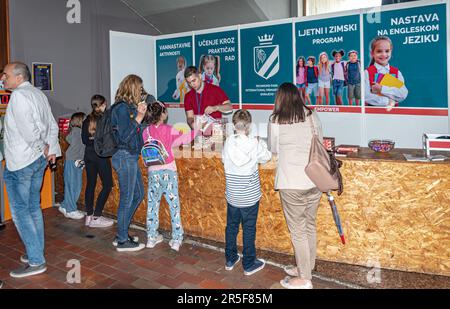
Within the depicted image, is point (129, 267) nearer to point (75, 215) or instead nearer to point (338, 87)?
point (75, 215)

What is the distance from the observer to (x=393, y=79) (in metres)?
5.17

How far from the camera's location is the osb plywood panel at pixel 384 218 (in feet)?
10.2

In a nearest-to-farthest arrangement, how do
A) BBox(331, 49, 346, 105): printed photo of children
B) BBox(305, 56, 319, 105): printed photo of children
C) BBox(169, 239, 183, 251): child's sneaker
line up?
1. BBox(169, 239, 183, 251): child's sneaker
2. BBox(331, 49, 346, 105): printed photo of children
3. BBox(305, 56, 319, 105): printed photo of children

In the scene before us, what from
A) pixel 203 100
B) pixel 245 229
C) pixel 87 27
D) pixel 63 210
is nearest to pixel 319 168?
pixel 245 229

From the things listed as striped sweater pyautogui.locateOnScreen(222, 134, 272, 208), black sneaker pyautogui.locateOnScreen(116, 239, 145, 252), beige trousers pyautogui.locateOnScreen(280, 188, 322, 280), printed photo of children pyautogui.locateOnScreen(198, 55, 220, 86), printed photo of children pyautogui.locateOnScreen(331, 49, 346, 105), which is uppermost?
printed photo of children pyautogui.locateOnScreen(198, 55, 220, 86)

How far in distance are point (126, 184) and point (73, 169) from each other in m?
1.65

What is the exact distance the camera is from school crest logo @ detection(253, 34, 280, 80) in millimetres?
6129

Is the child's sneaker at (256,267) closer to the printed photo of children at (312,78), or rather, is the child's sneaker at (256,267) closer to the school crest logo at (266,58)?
the printed photo of children at (312,78)

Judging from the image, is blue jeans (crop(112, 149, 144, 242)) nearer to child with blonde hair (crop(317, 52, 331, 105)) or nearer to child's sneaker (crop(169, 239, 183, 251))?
child's sneaker (crop(169, 239, 183, 251))

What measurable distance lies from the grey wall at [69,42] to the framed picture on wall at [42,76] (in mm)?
74

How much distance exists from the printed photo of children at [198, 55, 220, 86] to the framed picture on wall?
2344 millimetres

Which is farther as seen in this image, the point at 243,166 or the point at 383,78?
the point at 383,78

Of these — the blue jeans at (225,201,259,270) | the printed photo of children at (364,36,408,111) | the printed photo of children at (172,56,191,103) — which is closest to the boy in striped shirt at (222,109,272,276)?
the blue jeans at (225,201,259,270)

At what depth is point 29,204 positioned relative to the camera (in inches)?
133
